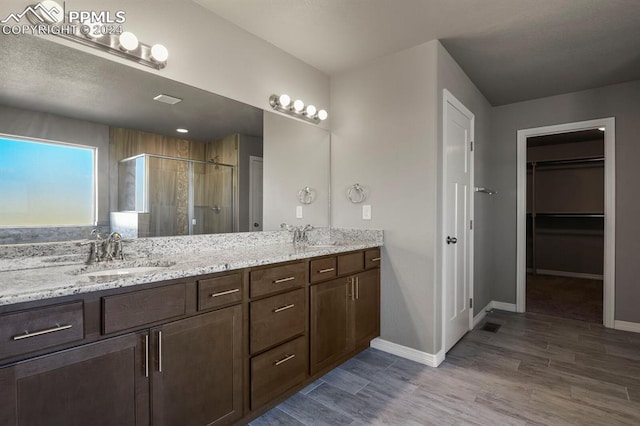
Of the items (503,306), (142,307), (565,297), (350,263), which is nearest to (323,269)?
(350,263)

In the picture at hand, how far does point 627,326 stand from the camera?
3.22 metres

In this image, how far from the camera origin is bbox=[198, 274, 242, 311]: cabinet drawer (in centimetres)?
149

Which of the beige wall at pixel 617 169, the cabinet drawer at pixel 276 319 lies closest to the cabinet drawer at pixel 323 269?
the cabinet drawer at pixel 276 319

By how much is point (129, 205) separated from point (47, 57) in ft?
2.57

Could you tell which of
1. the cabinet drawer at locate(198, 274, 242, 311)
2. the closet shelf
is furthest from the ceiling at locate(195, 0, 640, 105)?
the closet shelf

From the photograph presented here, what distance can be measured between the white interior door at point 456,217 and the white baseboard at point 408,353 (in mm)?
214

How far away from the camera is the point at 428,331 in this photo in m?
2.50

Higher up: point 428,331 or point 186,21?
point 186,21

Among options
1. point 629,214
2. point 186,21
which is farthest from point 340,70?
point 629,214

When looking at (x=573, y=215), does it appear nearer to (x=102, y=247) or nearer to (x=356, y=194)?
(x=356, y=194)

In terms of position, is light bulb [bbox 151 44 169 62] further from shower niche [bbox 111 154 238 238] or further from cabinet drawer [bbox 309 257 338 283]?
cabinet drawer [bbox 309 257 338 283]

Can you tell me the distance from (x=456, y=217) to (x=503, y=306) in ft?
5.91

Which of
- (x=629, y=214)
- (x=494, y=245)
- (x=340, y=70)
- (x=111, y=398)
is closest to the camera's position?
(x=111, y=398)

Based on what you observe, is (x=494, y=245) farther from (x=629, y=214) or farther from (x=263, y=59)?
(x=263, y=59)
